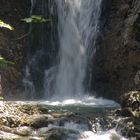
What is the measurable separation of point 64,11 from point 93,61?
11.5 feet

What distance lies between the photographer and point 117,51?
1909cm

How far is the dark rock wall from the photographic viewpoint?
19.1 meters

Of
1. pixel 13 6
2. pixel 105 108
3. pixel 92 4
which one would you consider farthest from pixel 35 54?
pixel 105 108

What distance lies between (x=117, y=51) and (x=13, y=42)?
15.7 ft

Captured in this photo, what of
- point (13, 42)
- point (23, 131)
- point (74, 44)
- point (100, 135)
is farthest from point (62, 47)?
point (23, 131)

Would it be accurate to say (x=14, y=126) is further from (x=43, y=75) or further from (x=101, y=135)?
(x=43, y=75)

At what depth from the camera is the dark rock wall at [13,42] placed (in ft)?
62.6

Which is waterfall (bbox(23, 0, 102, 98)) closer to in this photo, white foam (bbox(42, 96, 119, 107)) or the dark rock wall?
the dark rock wall

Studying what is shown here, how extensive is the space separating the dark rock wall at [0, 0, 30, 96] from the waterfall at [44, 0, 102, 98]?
1711 millimetres

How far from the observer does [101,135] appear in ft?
38.7

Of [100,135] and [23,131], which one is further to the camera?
[100,135]

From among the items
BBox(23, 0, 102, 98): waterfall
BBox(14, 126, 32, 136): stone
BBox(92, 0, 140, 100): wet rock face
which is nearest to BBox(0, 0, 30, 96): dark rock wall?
BBox(23, 0, 102, 98): waterfall

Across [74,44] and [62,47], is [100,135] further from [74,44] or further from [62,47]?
[74,44]

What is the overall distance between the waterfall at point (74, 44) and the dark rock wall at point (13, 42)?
5.61 ft
